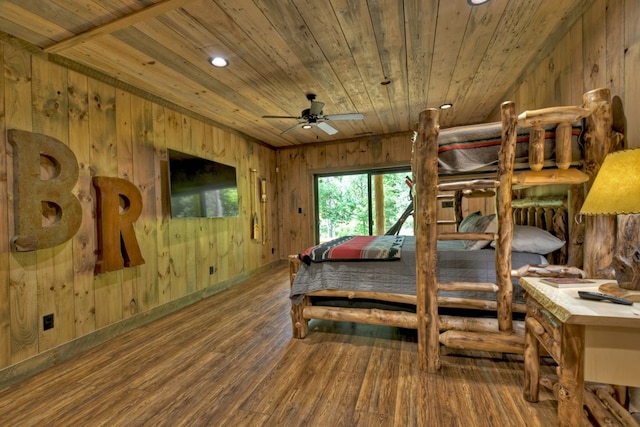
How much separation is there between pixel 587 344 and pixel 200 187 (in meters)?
3.68

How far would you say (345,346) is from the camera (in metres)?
2.31

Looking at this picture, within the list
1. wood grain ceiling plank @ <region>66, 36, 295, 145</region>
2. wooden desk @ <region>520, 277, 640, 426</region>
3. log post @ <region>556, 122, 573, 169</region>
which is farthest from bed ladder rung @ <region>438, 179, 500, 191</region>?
wood grain ceiling plank @ <region>66, 36, 295, 145</region>

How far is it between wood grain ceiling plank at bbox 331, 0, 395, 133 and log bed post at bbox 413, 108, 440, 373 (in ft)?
2.67

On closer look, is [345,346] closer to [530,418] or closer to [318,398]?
[318,398]

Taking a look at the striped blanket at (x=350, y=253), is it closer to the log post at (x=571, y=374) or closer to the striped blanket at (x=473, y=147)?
the striped blanket at (x=473, y=147)

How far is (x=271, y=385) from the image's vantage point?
71.2 inches

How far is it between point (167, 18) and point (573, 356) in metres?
2.93

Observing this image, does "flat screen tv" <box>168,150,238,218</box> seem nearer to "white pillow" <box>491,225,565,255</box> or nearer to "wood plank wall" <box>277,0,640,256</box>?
"white pillow" <box>491,225,565,255</box>

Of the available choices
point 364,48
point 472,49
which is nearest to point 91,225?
point 364,48

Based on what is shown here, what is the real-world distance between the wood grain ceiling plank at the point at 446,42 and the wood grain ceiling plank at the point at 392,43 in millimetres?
262

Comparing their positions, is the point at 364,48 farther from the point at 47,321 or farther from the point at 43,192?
the point at 47,321

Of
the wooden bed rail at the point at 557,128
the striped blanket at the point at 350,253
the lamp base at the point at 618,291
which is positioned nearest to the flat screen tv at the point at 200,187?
the striped blanket at the point at 350,253

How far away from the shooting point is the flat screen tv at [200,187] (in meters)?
3.17

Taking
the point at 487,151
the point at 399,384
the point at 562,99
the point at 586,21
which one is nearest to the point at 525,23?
the point at 586,21
